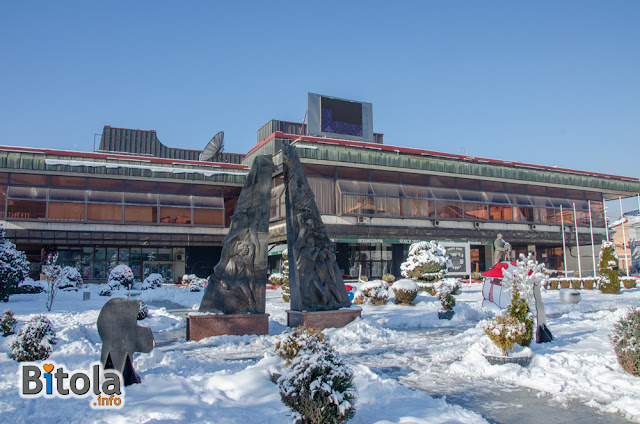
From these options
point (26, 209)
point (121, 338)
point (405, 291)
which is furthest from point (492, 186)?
point (121, 338)

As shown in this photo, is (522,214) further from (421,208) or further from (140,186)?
(140,186)

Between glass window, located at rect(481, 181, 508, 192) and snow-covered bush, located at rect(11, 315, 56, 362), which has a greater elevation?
glass window, located at rect(481, 181, 508, 192)

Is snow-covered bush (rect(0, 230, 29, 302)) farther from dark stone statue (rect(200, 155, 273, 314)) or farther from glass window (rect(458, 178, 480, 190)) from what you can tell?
glass window (rect(458, 178, 480, 190))

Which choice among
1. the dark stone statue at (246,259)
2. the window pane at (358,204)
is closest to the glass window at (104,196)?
the window pane at (358,204)

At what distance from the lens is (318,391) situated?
5.54 metres

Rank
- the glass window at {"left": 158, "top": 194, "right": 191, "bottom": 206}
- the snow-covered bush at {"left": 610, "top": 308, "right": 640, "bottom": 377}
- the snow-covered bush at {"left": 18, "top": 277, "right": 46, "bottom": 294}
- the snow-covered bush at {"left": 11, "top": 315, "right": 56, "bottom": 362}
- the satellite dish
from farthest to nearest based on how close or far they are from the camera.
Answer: the satellite dish < the glass window at {"left": 158, "top": 194, "right": 191, "bottom": 206} < the snow-covered bush at {"left": 18, "top": 277, "right": 46, "bottom": 294} < the snow-covered bush at {"left": 11, "top": 315, "right": 56, "bottom": 362} < the snow-covered bush at {"left": 610, "top": 308, "right": 640, "bottom": 377}

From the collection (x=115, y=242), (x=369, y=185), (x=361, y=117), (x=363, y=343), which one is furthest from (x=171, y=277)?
(x=363, y=343)

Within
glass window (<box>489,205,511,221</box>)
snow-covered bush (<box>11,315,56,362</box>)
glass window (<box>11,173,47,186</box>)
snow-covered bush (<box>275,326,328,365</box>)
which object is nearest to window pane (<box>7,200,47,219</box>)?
glass window (<box>11,173,47,186</box>)

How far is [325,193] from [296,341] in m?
29.1

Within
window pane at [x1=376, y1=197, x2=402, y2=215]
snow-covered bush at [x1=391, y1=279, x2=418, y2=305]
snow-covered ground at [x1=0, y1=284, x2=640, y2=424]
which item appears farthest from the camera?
window pane at [x1=376, y1=197, x2=402, y2=215]

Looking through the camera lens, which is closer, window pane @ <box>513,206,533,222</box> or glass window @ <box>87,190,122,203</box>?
glass window @ <box>87,190,122,203</box>

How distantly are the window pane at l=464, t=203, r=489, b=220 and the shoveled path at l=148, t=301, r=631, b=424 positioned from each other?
32.0 metres

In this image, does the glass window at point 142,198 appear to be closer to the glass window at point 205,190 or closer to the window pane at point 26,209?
the glass window at point 205,190

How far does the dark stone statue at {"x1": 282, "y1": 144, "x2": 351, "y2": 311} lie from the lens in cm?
1512
